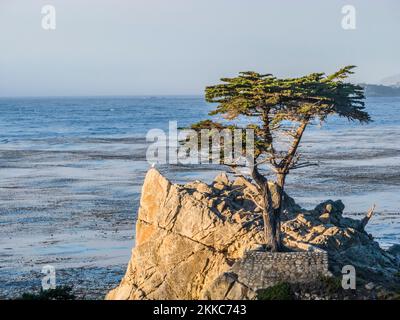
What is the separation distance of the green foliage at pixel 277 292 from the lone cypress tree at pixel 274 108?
2.19 metres

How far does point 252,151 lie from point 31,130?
381ft

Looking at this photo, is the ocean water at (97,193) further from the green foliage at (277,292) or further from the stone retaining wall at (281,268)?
the green foliage at (277,292)

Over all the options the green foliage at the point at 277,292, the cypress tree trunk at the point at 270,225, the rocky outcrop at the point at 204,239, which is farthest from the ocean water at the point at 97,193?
the green foliage at the point at 277,292

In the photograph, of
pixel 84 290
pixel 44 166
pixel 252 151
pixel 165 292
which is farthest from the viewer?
pixel 44 166

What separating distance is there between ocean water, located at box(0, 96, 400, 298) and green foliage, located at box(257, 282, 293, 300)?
10860 millimetres

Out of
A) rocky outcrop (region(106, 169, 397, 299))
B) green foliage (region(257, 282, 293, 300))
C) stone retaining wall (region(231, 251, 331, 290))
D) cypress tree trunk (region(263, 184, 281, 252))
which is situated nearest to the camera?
green foliage (region(257, 282, 293, 300))

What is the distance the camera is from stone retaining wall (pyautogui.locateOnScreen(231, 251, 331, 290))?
2894 centimetres

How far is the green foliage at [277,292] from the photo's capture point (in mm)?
28219

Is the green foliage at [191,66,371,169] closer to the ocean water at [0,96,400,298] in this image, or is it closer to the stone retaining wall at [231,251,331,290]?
the stone retaining wall at [231,251,331,290]

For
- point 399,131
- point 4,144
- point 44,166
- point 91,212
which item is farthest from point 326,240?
point 399,131

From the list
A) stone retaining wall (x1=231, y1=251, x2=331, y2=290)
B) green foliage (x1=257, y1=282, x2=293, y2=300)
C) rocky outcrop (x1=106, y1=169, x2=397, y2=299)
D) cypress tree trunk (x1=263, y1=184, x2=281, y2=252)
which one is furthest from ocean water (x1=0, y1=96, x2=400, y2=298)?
green foliage (x1=257, y1=282, x2=293, y2=300)

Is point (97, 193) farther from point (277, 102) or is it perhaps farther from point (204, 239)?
point (277, 102)
